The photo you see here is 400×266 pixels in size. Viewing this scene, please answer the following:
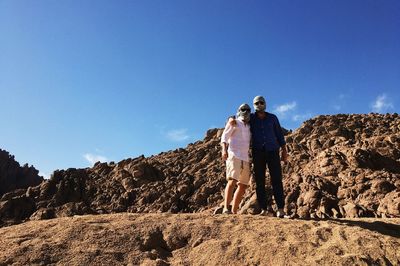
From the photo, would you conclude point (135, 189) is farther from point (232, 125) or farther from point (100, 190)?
point (232, 125)

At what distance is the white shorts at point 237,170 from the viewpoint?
725 cm

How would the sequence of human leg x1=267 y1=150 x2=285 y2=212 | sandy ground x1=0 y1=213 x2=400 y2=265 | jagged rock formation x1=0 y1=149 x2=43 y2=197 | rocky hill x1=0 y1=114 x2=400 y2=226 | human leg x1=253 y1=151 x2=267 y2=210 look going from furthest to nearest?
jagged rock formation x1=0 y1=149 x2=43 y2=197
rocky hill x1=0 y1=114 x2=400 y2=226
human leg x1=253 y1=151 x2=267 y2=210
human leg x1=267 y1=150 x2=285 y2=212
sandy ground x1=0 y1=213 x2=400 y2=265

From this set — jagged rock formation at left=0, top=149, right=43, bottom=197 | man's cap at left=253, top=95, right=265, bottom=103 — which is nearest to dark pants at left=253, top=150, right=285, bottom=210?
man's cap at left=253, top=95, right=265, bottom=103

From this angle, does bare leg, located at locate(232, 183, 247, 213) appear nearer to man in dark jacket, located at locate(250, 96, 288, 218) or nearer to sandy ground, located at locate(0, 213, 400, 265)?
man in dark jacket, located at locate(250, 96, 288, 218)

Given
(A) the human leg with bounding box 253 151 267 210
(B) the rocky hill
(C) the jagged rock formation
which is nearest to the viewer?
(A) the human leg with bounding box 253 151 267 210

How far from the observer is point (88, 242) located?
5.90 metres

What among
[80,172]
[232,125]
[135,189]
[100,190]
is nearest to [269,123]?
[232,125]

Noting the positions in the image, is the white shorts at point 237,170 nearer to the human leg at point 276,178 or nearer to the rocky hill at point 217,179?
the human leg at point 276,178

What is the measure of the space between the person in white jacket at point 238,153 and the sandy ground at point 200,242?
0.52 metres

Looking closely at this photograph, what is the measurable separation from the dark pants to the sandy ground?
0.54 metres

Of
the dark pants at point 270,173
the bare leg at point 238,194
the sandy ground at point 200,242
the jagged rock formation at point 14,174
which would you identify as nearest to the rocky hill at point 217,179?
the dark pants at point 270,173

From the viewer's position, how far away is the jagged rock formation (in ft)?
193

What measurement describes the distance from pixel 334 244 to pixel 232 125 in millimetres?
2565

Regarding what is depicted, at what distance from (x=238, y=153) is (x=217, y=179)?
24879mm
